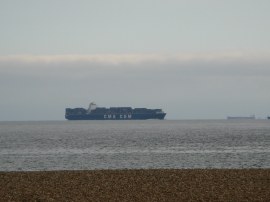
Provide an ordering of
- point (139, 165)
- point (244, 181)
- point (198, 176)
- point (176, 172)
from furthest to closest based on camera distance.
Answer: point (139, 165) → point (176, 172) → point (198, 176) → point (244, 181)

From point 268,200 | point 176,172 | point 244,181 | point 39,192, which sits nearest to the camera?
point 268,200

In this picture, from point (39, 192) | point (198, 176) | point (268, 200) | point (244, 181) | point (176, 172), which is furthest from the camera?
point (176, 172)

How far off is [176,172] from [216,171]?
2.29 meters

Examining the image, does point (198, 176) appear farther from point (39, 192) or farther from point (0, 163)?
point (0, 163)

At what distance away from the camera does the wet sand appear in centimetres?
1845

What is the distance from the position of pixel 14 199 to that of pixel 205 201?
7439 millimetres

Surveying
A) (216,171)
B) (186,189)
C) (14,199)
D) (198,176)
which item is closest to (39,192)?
(14,199)

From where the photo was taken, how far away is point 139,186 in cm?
2073

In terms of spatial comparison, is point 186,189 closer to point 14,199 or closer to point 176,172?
point 176,172

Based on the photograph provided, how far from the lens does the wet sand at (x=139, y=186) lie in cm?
1845

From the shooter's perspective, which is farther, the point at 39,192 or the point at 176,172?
the point at 176,172

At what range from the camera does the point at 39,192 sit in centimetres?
1962

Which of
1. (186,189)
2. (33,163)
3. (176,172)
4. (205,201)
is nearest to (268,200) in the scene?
(205,201)

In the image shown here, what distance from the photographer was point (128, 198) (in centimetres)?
1827
